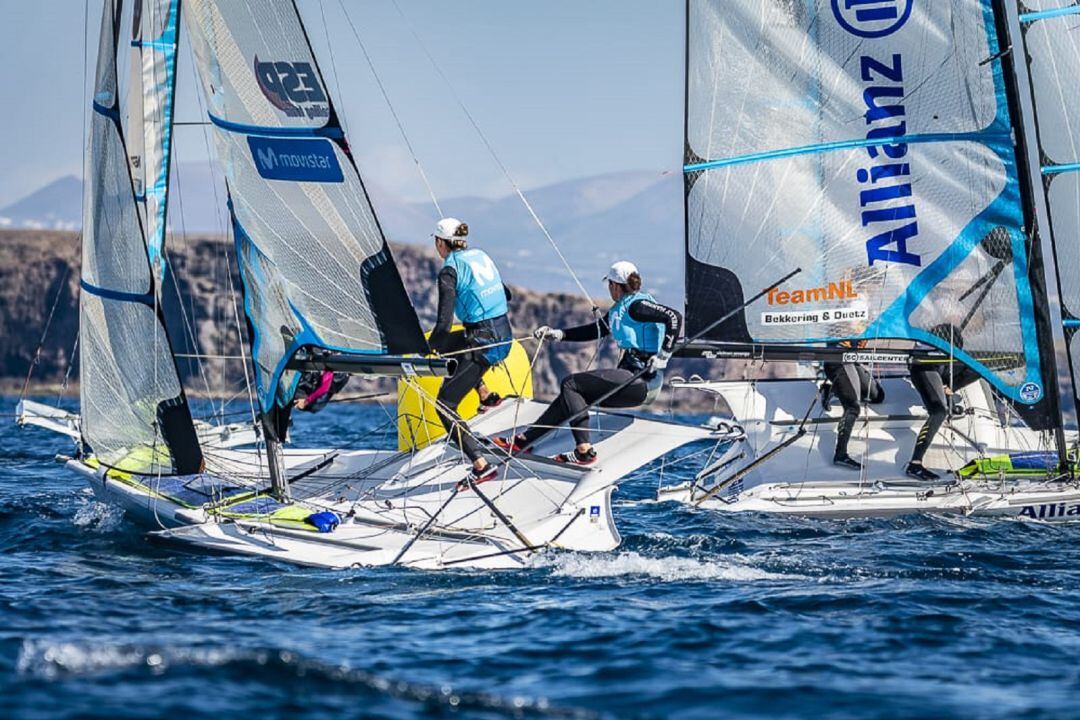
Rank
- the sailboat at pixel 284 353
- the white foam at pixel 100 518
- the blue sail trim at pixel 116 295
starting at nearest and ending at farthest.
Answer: the sailboat at pixel 284 353, the blue sail trim at pixel 116 295, the white foam at pixel 100 518

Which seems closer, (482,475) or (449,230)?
(449,230)

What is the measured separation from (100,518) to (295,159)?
442cm

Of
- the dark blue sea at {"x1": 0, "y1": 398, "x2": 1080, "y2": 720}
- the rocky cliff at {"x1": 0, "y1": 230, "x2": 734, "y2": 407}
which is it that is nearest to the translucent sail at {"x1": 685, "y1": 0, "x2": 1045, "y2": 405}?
the dark blue sea at {"x1": 0, "y1": 398, "x2": 1080, "y2": 720}

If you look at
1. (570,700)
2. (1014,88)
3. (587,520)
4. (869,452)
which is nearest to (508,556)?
(587,520)

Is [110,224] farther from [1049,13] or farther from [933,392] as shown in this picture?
[1049,13]

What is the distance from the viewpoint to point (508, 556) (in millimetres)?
11562

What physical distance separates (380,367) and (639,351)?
2.39 metres

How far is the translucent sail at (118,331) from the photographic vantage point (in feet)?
43.9

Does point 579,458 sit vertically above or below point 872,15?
below

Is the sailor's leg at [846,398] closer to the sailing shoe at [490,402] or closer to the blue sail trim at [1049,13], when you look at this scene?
the sailing shoe at [490,402]

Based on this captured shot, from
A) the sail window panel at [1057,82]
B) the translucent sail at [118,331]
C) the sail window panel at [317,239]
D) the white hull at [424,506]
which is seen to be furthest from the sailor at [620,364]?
the sail window panel at [1057,82]

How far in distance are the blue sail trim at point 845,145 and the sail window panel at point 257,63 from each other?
16.7 feet

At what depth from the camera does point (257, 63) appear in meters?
12.3

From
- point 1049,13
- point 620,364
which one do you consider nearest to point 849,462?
point 620,364
